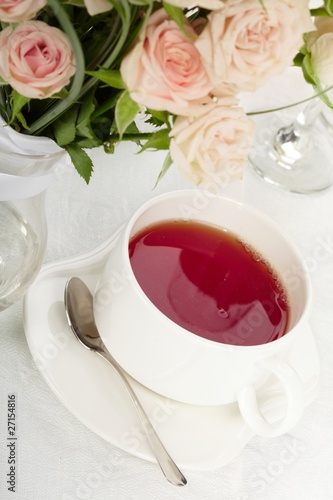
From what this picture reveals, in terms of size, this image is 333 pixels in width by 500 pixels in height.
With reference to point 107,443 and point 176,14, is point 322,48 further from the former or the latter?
point 107,443

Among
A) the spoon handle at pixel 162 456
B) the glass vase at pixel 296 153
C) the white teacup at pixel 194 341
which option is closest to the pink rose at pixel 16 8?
the white teacup at pixel 194 341

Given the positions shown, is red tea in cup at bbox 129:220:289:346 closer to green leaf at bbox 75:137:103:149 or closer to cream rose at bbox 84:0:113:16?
green leaf at bbox 75:137:103:149

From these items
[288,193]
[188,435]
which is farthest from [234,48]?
[288,193]

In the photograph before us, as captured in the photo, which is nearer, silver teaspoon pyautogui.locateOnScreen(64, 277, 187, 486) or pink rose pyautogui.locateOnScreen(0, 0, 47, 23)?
pink rose pyautogui.locateOnScreen(0, 0, 47, 23)

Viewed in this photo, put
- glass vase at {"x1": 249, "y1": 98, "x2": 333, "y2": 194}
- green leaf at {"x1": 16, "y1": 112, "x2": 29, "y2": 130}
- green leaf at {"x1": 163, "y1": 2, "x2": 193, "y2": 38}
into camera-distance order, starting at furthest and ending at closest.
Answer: glass vase at {"x1": 249, "y1": 98, "x2": 333, "y2": 194} → green leaf at {"x1": 16, "y1": 112, "x2": 29, "y2": 130} → green leaf at {"x1": 163, "y1": 2, "x2": 193, "y2": 38}

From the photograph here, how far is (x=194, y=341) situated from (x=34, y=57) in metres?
0.22

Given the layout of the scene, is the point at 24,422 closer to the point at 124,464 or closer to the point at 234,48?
the point at 124,464

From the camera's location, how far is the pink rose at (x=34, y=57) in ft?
1.30

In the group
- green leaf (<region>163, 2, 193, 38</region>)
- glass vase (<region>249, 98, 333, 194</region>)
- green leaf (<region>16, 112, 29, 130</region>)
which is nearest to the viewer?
green leaf (<region>163, 2, 193, 38</region>)

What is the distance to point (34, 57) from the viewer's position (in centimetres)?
40

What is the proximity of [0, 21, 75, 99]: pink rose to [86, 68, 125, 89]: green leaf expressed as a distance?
2 cm

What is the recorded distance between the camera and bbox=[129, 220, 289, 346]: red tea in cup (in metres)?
0.55

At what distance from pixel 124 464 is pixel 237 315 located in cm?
15

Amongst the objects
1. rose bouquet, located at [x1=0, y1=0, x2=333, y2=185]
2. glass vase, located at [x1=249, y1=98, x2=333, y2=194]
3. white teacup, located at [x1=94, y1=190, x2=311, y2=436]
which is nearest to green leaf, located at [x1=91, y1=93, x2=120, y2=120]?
rose bouquet, located at [x1=0, y1=0, x2=333, y2=185]
